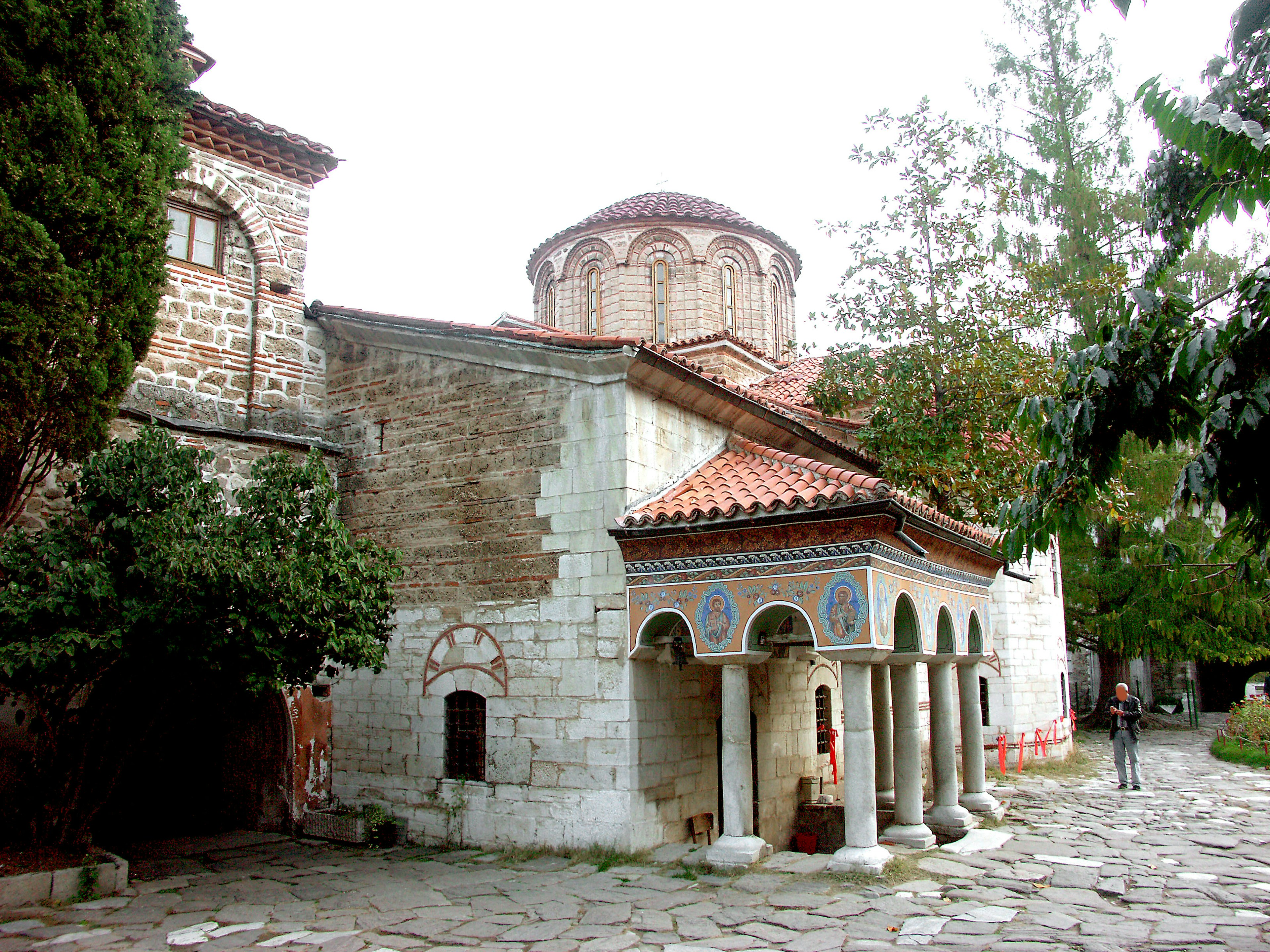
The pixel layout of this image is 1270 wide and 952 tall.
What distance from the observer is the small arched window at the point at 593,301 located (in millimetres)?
16703

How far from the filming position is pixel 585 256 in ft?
55.8

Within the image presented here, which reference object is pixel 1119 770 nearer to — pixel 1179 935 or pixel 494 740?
pixel 1179 935

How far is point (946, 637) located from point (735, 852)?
3430 mm

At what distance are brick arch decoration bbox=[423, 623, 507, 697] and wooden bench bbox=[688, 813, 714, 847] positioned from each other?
2017 millimetres

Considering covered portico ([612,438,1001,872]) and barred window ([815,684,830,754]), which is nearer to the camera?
covered portico ([612,438,1001,872])

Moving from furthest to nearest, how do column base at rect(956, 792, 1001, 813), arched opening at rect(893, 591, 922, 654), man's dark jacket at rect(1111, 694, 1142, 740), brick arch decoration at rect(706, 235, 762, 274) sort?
brick arch decoration at rect(706, 235, 762, 274), man's dark jacket at rect(1111, 694, 1142, 740), column base at rect(956, 792, 1001, 813), arched opening at rect(893, 591, 922, 654)

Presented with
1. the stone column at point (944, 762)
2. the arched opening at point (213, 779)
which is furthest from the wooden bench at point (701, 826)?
the arched opening at point (213, 779)

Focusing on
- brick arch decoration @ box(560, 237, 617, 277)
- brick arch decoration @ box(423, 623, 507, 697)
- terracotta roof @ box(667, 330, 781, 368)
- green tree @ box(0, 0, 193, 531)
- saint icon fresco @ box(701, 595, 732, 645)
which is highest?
brick arch decoration @ box(560, 237, 617, 277)

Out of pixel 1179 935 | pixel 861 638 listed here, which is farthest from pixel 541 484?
pixel 1179 935

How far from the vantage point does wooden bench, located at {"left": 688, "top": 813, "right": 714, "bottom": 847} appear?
7887 mm

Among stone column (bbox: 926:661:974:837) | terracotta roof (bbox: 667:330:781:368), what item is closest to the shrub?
stone column (bbox: 926:661:974:837)

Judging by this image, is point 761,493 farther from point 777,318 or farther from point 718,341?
point 777,318

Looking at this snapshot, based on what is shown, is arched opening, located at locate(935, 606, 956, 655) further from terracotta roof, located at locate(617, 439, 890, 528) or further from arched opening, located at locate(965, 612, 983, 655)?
terracotta roof, located at locate(617, 439, 890, 528)

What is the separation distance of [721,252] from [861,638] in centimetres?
1159
